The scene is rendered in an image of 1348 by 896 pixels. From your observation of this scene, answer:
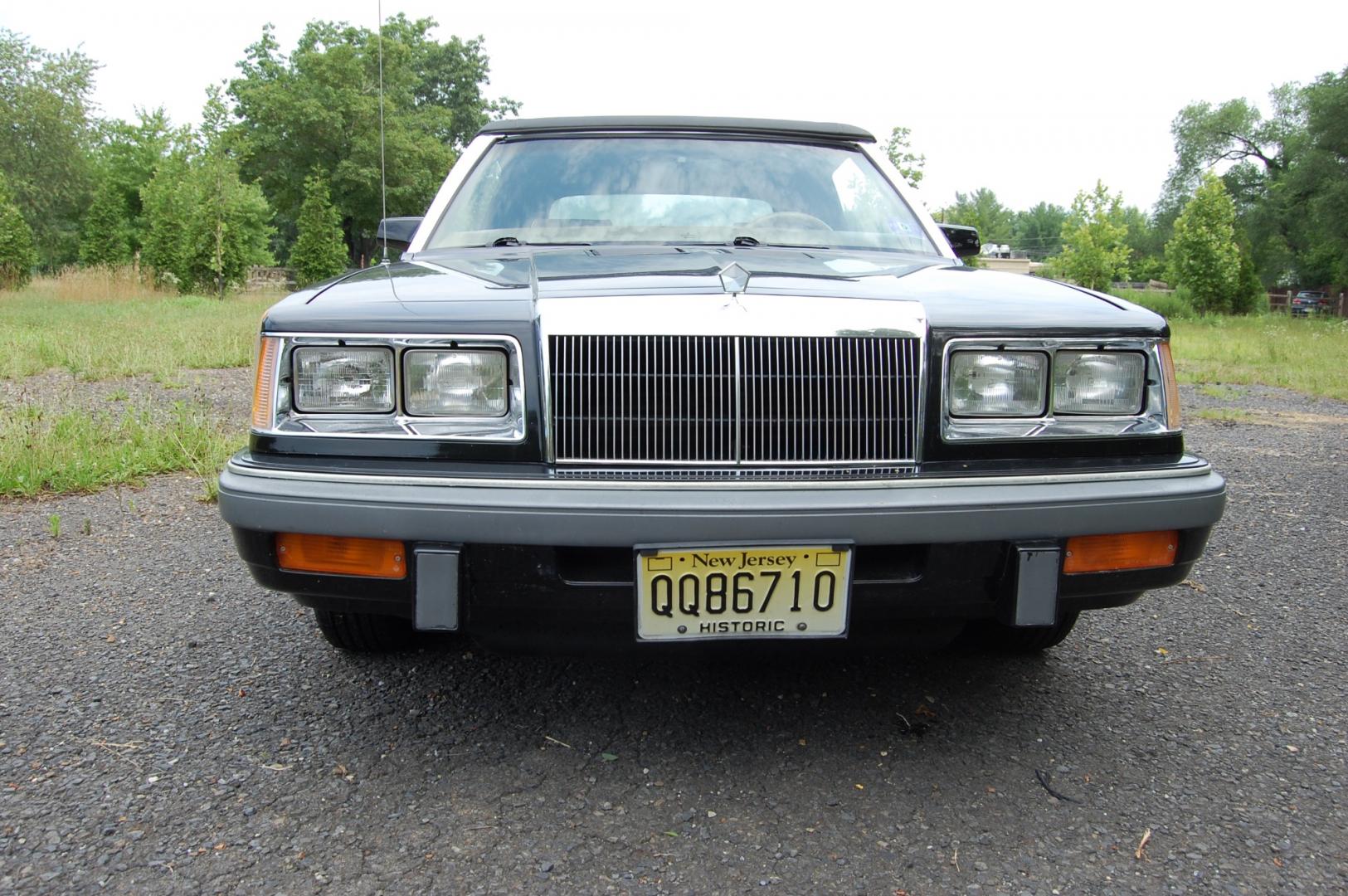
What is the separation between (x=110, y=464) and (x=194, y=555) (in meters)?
1.56

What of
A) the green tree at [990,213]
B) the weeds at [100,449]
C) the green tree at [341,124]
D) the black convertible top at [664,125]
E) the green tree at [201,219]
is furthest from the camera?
the green tree at [990,213]

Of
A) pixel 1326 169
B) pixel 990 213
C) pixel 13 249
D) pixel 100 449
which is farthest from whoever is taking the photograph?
pixel 990 213

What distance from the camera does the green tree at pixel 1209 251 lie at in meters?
34.5

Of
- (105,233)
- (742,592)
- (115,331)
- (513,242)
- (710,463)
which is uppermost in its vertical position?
(105,233)

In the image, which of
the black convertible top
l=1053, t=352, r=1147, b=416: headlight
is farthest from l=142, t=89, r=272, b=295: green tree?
l=1053, t=352, r=1147, b=416: headlight

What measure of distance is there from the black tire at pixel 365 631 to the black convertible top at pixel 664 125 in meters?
1.74

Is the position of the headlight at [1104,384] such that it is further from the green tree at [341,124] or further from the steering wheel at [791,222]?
the green tree at [341,124]

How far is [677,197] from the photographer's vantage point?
9.98 ft

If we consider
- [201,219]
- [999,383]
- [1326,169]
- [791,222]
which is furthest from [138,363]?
[1326,169]

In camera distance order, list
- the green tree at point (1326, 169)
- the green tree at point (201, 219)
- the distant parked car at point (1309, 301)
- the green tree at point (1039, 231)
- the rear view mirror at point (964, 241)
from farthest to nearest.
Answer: the green tree at point (1039, 231), the distant parked car at point (1309, 301), the green tree at point (1326, 169), the green tree at point (201, 219), the rear view mirror at point (964, 241)

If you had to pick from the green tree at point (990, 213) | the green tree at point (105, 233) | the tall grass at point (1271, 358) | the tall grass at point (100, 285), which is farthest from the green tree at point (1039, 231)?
the tall grass at point (100, 285)

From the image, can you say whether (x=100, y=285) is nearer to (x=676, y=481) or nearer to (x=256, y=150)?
(x=256, y=150)

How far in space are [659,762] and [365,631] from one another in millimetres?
910

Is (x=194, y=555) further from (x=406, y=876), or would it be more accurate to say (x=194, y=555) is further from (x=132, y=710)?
(x=406, y=876)
